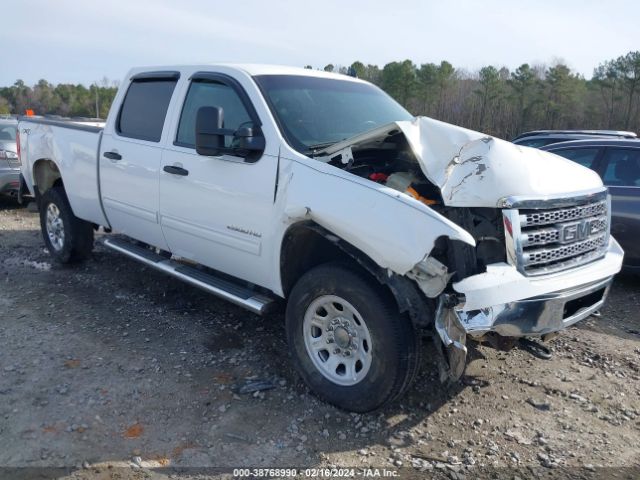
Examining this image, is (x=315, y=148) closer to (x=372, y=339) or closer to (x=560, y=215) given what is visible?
(x=372, y=339)

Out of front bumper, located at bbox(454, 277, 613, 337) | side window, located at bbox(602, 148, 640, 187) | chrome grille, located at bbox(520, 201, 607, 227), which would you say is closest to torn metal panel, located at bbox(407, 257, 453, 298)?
front bumper, located at bbox(454, 277, 613, 337)

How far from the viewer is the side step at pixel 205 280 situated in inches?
153

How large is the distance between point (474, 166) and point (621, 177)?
395 cm

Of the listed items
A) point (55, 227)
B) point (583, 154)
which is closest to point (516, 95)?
point (583, 154)

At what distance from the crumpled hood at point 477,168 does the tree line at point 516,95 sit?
94.2ft

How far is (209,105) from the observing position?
438cm

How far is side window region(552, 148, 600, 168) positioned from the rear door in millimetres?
131

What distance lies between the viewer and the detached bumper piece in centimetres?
292

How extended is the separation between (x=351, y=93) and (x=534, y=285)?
2.45 meters

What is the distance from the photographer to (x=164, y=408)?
3.49m

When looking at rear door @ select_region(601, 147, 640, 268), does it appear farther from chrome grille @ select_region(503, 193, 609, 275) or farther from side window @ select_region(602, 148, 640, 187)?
chrome grille @ select_region(503, 193, 609, 275)

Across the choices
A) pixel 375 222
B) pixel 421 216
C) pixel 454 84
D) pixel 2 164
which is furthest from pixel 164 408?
pixel 454 84

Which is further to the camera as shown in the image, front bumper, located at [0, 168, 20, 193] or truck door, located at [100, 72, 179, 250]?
front bumper, located at [0, 168, 20, 193]

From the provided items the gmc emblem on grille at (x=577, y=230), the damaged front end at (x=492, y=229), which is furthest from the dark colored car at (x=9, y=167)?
the gmc emblem on grille at (x=577, y=230)
